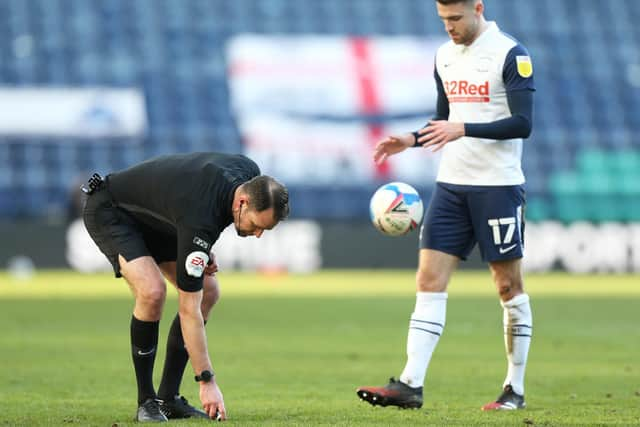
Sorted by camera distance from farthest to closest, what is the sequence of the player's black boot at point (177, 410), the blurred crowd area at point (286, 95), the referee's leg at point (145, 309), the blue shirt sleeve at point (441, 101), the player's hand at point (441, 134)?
the blurred crowd area at point (286, 95), the blue shirt sleeve at point (441, 101), the player's black boot at point (177, 410), the player's hand at point (441, 134), the referee's leg at point (145, 309)

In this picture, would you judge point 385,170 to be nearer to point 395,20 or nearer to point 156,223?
point 395,20

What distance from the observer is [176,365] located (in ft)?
24.8

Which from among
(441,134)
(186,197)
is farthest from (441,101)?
(186,197)

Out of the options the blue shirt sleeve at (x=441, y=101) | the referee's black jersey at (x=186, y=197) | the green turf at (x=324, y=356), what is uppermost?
the blue shirt sleeve at (x=441, y=101)

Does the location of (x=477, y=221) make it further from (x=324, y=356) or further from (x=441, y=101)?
(x=324, y=356)

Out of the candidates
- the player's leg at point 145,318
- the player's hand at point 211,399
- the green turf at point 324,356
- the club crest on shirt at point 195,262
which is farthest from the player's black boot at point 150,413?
the club crest on shirt at point 195,262

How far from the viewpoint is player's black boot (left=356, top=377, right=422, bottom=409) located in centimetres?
760

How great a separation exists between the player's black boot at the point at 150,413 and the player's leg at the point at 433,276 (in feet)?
4.47

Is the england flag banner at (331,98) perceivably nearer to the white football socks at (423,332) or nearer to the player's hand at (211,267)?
the white football socks at (423,332)

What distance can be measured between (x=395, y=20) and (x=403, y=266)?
11.4 m

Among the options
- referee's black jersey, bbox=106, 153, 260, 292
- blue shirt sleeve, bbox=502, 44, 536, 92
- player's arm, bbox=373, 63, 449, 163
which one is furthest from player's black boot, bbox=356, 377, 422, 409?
blue shirt sleeve, bbox=502, 44, 536, 92

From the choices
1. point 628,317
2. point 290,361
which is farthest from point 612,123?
point 290,361

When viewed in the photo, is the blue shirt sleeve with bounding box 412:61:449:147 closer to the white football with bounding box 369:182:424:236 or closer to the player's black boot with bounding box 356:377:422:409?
the white football with bounding box 369:182:424:236

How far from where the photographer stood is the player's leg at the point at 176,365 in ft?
24.5
